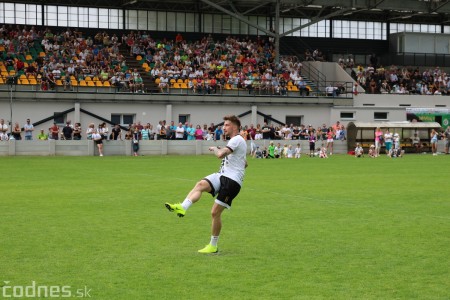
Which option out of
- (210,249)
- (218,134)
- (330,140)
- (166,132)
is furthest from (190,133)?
(210,249)

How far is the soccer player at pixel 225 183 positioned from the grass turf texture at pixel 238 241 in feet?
1.76

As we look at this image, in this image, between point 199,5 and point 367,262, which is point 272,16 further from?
point 367,262

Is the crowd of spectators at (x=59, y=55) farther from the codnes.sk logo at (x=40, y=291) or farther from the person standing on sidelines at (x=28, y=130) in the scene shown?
the codnes.sk logo at (x=40, y=291)

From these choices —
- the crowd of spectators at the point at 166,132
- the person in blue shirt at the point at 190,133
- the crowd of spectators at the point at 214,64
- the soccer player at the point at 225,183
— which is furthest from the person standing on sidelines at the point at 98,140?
the soccer player at the point at 225,183

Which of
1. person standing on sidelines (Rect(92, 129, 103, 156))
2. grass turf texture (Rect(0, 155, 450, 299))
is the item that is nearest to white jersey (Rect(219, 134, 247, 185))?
grass turf texture (Rect(0, 155, 450, 299))

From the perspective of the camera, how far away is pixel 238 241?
12.3 meters

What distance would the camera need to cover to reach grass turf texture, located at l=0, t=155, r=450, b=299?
29.5ft

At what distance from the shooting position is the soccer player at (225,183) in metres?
10.8

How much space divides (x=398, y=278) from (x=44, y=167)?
2434 cm

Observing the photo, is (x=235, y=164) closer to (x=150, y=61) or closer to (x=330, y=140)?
(x=330, y=140)

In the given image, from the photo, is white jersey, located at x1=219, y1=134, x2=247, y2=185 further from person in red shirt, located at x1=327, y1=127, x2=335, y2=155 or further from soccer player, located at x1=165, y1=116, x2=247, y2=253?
person in red shirt, located at x1=327, y1=127, x2=335, y2=155

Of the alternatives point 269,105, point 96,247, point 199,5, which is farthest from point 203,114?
point 96,247

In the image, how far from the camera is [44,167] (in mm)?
31922

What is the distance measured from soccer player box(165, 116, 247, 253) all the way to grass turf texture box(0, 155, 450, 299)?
1.76 ft
